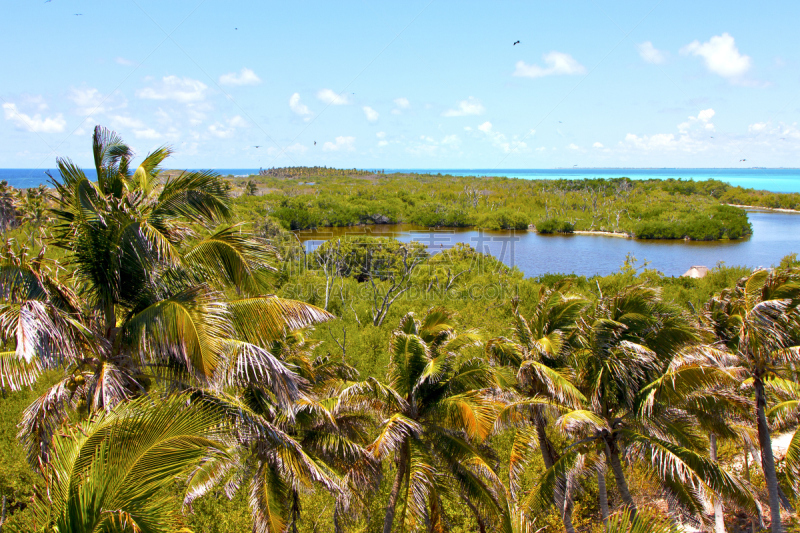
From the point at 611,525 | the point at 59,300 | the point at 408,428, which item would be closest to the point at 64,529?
the point at 59,300

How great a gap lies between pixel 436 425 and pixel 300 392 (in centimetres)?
312

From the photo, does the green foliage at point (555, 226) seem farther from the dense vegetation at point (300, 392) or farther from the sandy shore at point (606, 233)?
the dense vegetation at point (300, 392)

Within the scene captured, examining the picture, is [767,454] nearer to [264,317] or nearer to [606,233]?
[264,317]

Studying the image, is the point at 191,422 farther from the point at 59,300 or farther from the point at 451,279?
the point at 451,279

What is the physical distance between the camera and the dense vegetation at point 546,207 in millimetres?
78125

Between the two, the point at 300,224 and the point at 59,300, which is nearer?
the point at 59,300

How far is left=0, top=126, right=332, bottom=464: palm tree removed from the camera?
533cm

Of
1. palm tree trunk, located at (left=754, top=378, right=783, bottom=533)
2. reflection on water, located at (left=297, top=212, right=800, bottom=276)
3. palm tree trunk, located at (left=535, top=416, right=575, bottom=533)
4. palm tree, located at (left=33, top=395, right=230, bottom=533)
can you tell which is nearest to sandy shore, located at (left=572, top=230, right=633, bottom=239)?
reflection on water, located at (left=297, top=212, right=800, bottom=276)

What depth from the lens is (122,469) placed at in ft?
11.8

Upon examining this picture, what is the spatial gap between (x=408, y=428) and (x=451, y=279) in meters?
23.8

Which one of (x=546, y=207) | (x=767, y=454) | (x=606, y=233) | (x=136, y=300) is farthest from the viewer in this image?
(x=546, y=207)

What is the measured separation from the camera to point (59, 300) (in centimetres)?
588

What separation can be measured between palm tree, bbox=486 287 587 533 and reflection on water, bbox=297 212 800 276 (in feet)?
131

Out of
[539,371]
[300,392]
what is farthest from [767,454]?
[300,392]
